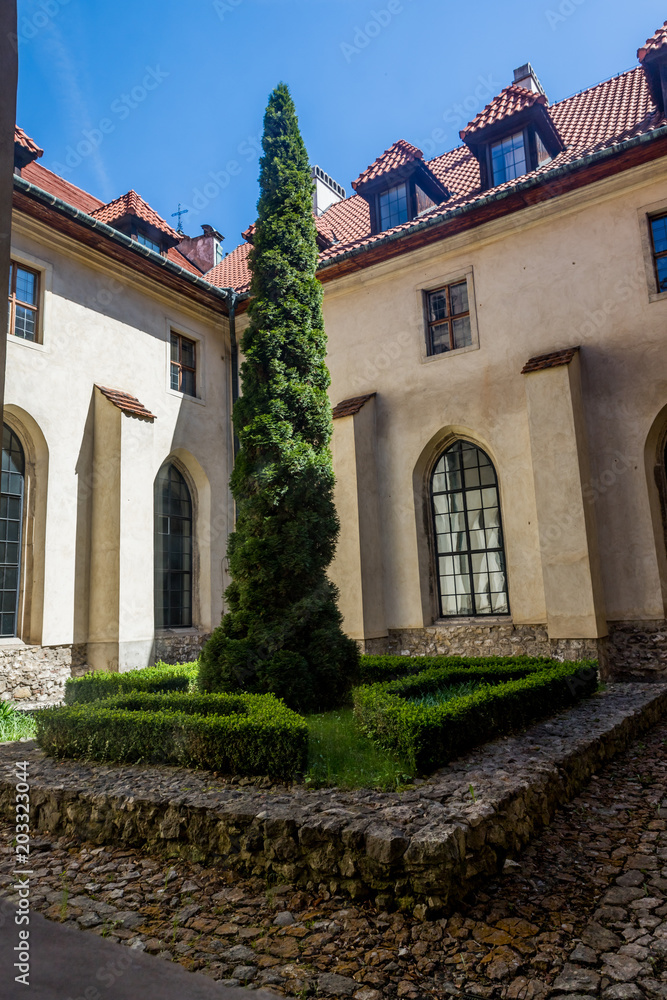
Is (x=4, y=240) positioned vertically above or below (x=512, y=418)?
below

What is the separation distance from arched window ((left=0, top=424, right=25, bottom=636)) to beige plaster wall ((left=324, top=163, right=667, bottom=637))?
17.8ft

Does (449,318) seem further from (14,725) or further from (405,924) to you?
(405,924)

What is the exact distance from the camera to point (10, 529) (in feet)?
33.1

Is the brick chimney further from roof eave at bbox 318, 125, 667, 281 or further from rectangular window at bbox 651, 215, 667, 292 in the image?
rectangular window at bbox 651, 215, 667, 292

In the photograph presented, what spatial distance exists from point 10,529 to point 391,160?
1059 centimetres

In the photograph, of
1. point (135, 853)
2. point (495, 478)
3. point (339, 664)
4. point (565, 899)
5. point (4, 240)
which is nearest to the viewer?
point (4, 240)

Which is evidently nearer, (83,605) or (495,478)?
(83,605)

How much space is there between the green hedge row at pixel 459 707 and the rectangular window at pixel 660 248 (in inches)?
251

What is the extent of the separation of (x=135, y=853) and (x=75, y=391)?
346 inches

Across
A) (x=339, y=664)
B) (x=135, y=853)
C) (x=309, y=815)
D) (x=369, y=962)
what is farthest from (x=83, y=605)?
(x=369, y=962)

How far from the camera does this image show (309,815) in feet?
11.8

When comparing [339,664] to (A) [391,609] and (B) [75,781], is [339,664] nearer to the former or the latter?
(B) [75,781]

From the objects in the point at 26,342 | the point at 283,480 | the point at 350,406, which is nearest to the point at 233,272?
the point at 350,406

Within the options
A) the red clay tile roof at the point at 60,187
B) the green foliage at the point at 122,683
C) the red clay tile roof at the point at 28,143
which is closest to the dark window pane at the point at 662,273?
the green foliage at the point at 122,683
